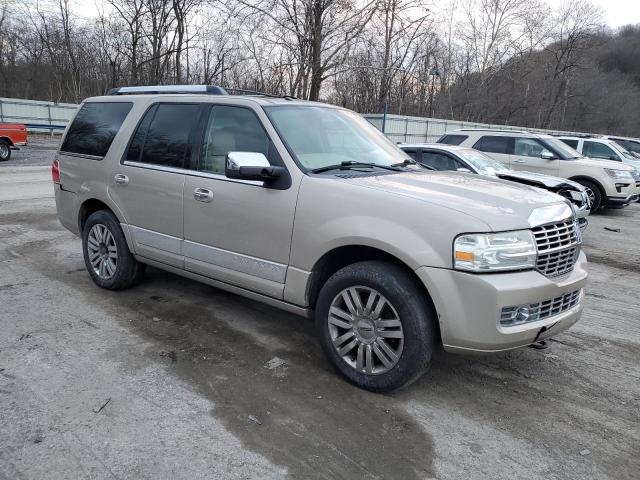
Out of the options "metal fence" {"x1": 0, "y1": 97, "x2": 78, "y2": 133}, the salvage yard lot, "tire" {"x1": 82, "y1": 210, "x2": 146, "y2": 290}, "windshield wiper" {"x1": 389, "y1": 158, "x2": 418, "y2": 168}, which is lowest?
the salvage yard lot

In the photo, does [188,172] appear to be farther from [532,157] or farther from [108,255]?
[532,157]

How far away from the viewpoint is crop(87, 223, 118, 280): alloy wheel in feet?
16.6

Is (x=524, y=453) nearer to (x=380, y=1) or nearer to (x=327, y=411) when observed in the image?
(x=327, y=411)

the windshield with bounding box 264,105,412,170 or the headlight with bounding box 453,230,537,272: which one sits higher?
the windshield with bounding box 264,105,412,170

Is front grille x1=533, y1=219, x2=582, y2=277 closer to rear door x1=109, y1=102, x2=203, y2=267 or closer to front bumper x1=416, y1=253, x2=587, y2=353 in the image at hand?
front bumper x1=416, y1=253, x2=587, y2=353

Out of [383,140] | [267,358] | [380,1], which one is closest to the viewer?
[267,358]

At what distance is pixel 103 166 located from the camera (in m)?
4.95

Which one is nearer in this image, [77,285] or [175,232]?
[175,232]

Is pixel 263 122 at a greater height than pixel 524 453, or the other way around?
pixel 263 122

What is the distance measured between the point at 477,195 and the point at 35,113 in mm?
35964

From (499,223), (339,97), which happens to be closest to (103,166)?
(499,223)

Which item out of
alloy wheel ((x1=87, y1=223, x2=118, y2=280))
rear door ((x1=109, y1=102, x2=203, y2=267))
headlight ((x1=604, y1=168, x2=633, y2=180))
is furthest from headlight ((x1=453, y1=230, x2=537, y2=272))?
headlight ((x1=604, y1=168, x2=633, y2=180))

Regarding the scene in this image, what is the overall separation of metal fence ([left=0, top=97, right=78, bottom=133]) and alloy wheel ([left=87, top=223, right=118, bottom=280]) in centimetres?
2857

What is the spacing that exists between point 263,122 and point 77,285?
2916 mm
